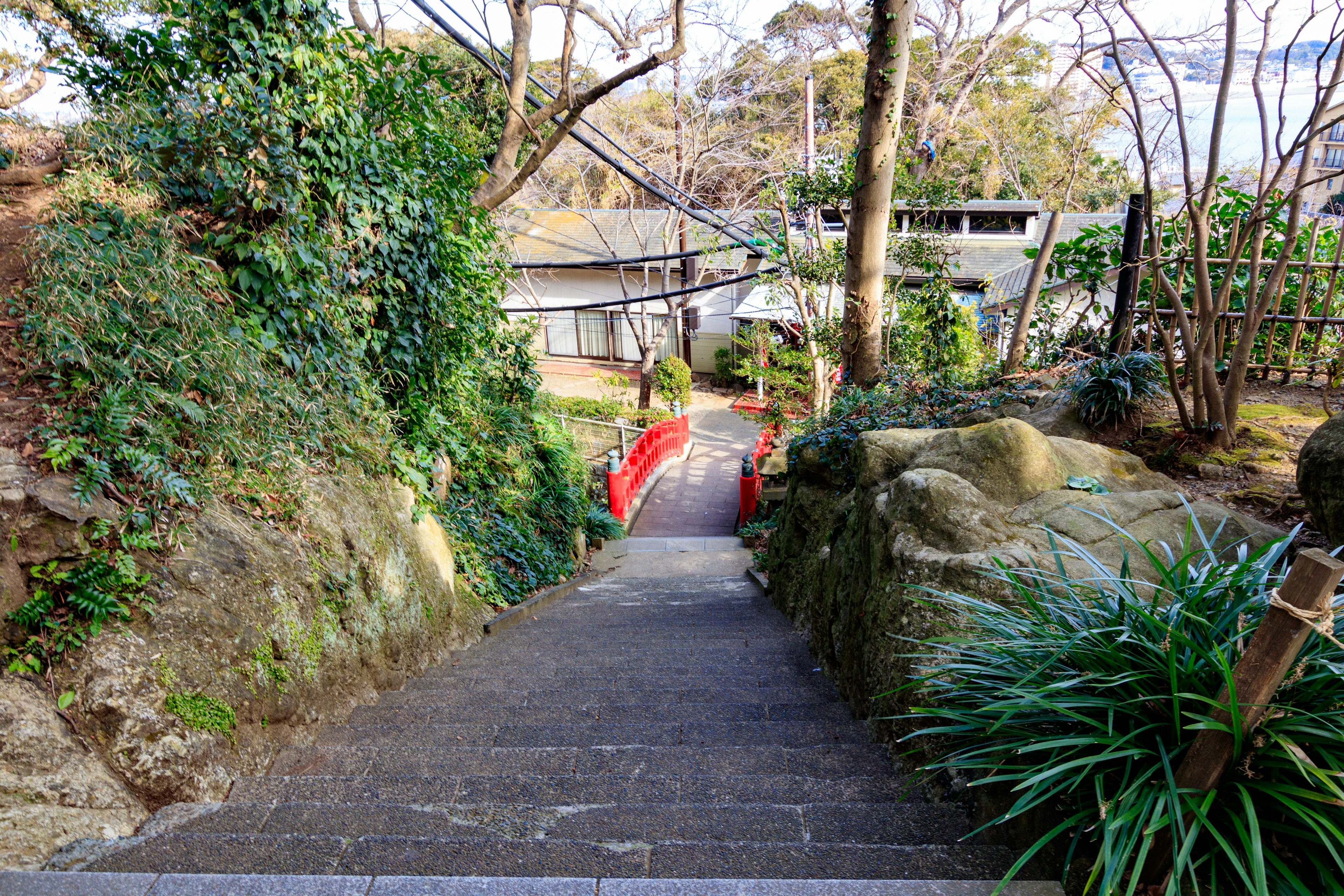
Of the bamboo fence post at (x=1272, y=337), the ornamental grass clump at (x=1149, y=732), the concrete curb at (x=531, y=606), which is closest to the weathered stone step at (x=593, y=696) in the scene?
the ornamental grass clump at (x=1149, y=732)

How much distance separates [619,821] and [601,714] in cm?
122

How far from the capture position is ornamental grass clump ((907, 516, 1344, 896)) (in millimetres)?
1607

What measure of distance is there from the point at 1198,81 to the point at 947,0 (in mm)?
13012

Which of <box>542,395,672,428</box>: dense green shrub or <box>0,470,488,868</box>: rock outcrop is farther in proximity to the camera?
<box>542,395,672,428</box>: dense green shrub

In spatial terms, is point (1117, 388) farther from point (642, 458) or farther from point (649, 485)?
point (649, 485)

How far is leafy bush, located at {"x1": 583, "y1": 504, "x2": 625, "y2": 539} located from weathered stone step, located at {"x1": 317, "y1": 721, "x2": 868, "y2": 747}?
6702 mm

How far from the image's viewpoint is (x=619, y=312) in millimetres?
21797

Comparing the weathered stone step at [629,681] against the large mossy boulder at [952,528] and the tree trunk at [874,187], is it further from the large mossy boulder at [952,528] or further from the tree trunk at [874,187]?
the tree trunk at [874,187]

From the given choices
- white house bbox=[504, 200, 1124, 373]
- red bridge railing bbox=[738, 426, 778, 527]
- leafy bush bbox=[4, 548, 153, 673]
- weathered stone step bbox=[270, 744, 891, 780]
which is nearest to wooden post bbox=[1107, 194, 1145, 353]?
weathered stone step bbox=[270, 744, 891, 780]

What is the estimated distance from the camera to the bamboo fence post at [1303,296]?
600 centimetres

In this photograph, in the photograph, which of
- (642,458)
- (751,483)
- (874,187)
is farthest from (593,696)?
(642,458)

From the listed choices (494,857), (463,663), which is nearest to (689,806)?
(494,857)

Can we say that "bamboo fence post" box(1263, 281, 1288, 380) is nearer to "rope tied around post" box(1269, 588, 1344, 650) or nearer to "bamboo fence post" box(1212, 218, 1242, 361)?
"bamboo fence post" box(1212, 218, 1242, 361)

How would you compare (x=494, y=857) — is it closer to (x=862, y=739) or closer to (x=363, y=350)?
(x=862, y=739)
